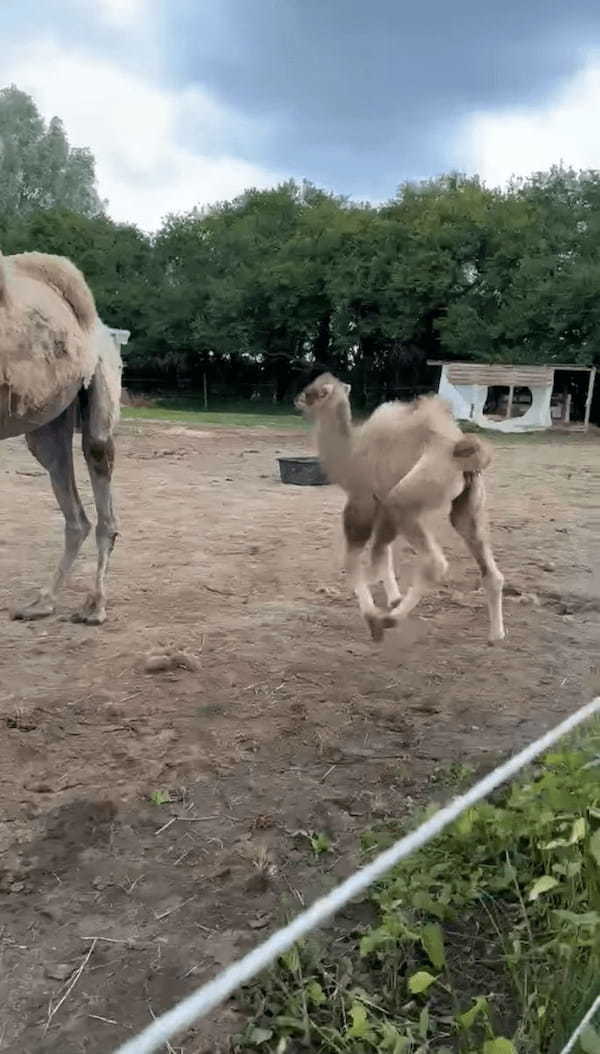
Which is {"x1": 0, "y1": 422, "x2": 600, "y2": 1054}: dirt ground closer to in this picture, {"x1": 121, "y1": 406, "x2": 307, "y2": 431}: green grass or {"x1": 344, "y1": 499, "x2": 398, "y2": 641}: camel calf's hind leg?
{"x1": 344, "y1": 499, "x2": 398, "y2": 641}: camel calf's hind leg

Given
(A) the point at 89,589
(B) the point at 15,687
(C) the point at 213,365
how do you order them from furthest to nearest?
A: (C) the point at 213,365 < (A) the point at 89,589 < (B) the point at 15,687

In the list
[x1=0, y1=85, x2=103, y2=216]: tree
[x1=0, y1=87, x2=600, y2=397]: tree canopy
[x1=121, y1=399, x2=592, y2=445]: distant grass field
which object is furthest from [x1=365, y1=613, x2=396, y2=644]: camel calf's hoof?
[x1=0, y1=85, x2=103, y2=216]: tree

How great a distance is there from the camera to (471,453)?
3465 mm

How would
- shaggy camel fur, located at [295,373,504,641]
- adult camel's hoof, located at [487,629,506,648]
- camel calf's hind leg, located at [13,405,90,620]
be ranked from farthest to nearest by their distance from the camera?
camel calf's hind leg, located at [13,405,90,620] → adult camel's hoof, located at [487,629,506,648] → shaggy camel fur, located at [295,373,504,641]

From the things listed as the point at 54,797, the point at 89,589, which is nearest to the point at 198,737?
the point at 54,797

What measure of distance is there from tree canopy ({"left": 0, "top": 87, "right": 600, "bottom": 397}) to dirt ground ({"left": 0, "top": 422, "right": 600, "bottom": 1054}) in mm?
15293

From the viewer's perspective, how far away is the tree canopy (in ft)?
74.9

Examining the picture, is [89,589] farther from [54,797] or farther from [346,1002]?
[346,1002]

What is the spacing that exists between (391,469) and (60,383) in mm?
1622

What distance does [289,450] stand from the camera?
561 inches

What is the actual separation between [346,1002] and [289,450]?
496 inches

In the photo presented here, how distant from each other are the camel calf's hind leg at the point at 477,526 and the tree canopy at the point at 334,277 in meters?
16.2

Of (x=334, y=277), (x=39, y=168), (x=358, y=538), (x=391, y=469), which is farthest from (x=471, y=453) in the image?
(x=39, y=168)

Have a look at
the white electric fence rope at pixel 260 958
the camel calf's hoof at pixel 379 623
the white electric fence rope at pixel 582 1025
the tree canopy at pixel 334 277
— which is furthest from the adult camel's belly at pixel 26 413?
the tree canopy at pixel 334 277
